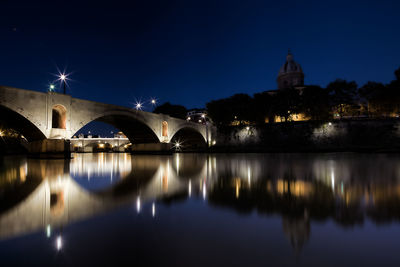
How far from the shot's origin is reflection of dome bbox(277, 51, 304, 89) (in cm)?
8544

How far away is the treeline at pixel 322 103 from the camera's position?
177ft

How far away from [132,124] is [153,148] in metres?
6.67

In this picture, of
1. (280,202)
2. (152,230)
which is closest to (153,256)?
(152,230)

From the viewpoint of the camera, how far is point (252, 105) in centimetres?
6266

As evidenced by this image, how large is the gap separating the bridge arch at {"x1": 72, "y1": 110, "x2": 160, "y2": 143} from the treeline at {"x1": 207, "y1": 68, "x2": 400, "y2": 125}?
86.2 ft

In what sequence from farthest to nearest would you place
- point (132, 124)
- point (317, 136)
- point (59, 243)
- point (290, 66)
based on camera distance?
point (290, 66) < point (317, 136) < point (132, 124) < point (59, 243)

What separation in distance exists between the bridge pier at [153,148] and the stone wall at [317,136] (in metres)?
15.1

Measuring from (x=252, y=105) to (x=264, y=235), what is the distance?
61.8 m

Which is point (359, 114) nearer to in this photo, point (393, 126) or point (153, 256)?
point (393, 126)

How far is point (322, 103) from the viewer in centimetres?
5556

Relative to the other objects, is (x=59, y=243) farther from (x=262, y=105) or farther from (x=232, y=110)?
(x=262, y=105)

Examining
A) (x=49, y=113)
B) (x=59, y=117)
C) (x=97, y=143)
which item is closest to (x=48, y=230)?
(x=49, y=113)

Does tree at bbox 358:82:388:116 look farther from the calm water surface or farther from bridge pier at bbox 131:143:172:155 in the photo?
the calm water surface

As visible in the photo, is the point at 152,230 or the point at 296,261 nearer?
the point at 296,261
